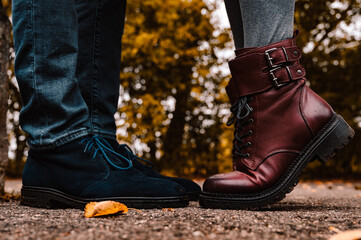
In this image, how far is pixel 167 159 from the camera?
6.12m

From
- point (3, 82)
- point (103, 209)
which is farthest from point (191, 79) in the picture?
point (103, 209)

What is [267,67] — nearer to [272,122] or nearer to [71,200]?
[272,122]

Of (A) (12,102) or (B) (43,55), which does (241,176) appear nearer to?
(B) (43,55)

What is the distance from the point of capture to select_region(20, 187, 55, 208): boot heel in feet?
4.62

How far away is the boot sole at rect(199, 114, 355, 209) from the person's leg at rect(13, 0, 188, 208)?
158 millimetres

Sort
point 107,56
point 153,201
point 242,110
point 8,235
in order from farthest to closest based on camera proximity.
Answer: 1. point 107,56
2. point 242,110
3. point 153,201
4. point 8,235

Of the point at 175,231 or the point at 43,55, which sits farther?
the point at 43,55

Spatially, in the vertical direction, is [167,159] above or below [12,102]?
below

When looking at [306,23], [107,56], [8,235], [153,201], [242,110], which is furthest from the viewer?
[306,23]

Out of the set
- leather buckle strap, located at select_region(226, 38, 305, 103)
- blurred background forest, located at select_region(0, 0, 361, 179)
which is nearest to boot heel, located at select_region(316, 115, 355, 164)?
leather buckle strap, located at select_region(226, 38, 305, 103)

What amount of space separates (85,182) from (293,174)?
2.66 ft

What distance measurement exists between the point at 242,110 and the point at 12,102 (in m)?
5.55

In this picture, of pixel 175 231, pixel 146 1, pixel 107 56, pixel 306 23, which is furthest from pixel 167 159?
pixel 175 231

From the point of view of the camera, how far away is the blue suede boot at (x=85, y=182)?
1.36 meters
